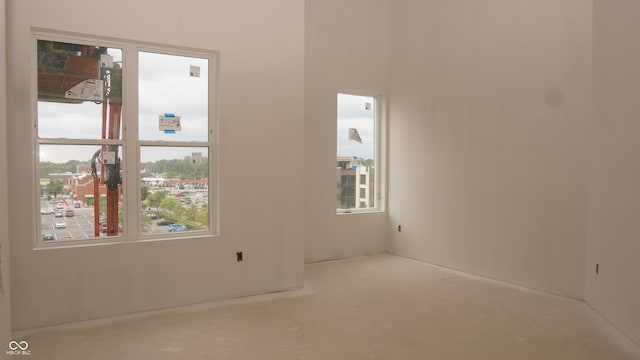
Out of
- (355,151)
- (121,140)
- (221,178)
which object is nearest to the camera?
(121,140)

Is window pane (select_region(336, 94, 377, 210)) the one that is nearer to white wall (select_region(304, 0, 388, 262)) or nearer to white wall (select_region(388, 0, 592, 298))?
white wall (select_region(304, 0, 388, 262))

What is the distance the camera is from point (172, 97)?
13.4ft

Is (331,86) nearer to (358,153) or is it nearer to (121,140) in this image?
(358,153)

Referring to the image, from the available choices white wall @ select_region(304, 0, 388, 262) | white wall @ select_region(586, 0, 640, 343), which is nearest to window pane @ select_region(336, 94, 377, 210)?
white wall @ select_region(304, 0, 388, 262)

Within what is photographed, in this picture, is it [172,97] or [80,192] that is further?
[172,97]

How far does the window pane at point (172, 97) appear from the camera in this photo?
3.98 meters

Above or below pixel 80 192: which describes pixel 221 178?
above

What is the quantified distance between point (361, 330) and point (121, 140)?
8.56 ft

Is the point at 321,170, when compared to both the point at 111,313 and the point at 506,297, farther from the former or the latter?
the point at 111,313

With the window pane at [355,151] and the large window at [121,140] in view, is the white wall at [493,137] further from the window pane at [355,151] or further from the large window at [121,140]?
the large window at [121,140]

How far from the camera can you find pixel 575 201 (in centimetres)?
435

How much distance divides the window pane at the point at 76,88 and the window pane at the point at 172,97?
219 mm

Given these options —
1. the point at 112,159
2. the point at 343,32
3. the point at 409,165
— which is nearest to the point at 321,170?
the point at 409,165

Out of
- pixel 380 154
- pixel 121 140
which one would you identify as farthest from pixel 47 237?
pixel 380 154
